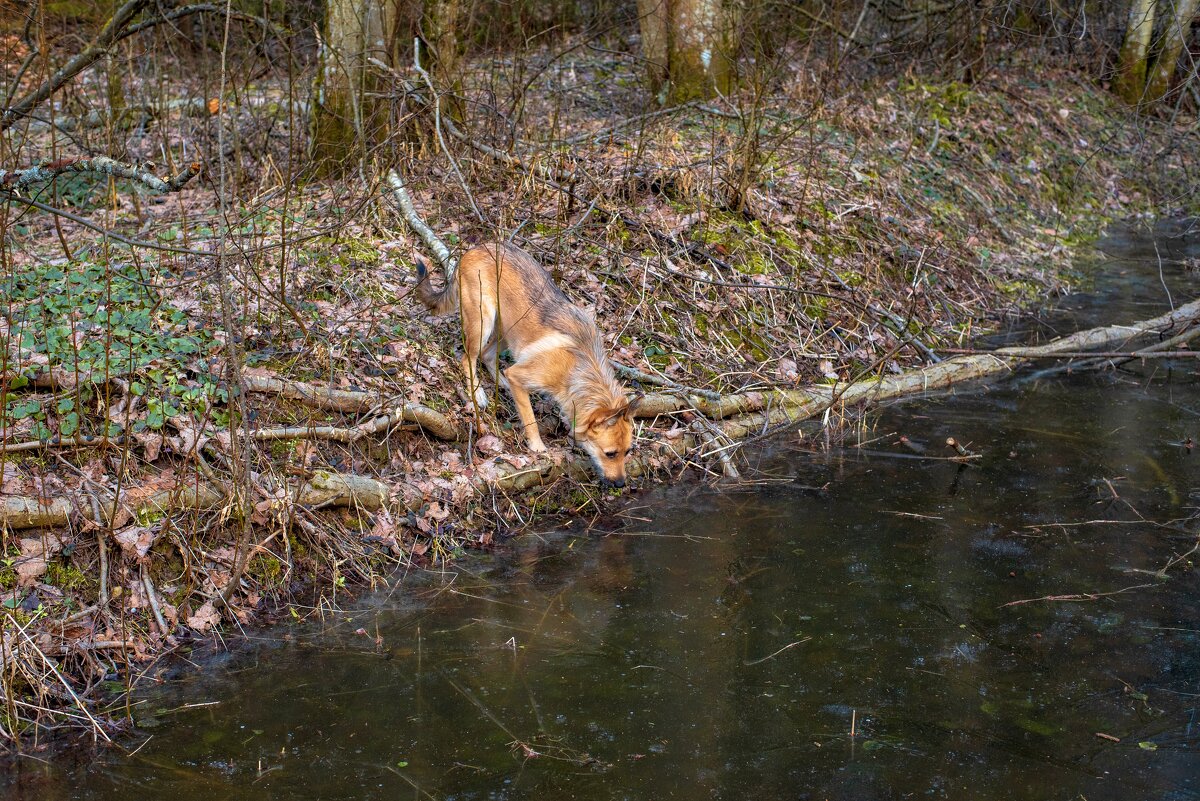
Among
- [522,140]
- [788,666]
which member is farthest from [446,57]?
[788,666]

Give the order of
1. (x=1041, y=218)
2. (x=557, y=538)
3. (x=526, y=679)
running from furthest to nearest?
(x=1041, y=218)
(x=557, y=538)
(x=526, y=679)

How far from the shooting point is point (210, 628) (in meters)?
5.64

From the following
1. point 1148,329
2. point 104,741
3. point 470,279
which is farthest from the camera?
point 1148,329

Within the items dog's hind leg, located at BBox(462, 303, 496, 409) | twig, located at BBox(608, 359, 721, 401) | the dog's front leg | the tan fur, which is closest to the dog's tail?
the tan fur

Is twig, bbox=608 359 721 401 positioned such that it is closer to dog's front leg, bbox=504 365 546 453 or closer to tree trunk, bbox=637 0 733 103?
dog's front leg, bbox=504 365 546 453

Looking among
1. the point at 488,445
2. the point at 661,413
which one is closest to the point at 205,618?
the point at 488,445

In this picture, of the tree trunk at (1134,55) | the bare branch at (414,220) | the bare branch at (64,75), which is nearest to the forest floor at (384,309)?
the bare branch at (414,220)

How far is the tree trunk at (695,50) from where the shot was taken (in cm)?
1362

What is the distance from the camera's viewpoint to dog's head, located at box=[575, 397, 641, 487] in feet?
23.5

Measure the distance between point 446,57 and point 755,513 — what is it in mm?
6721

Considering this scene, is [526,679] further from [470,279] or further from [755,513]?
[470,279]

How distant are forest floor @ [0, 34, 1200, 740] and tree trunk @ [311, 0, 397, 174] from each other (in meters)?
0.48

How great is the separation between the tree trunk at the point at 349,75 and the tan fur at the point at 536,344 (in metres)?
3.09

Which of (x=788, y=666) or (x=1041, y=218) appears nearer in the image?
(x=788, y=666)
